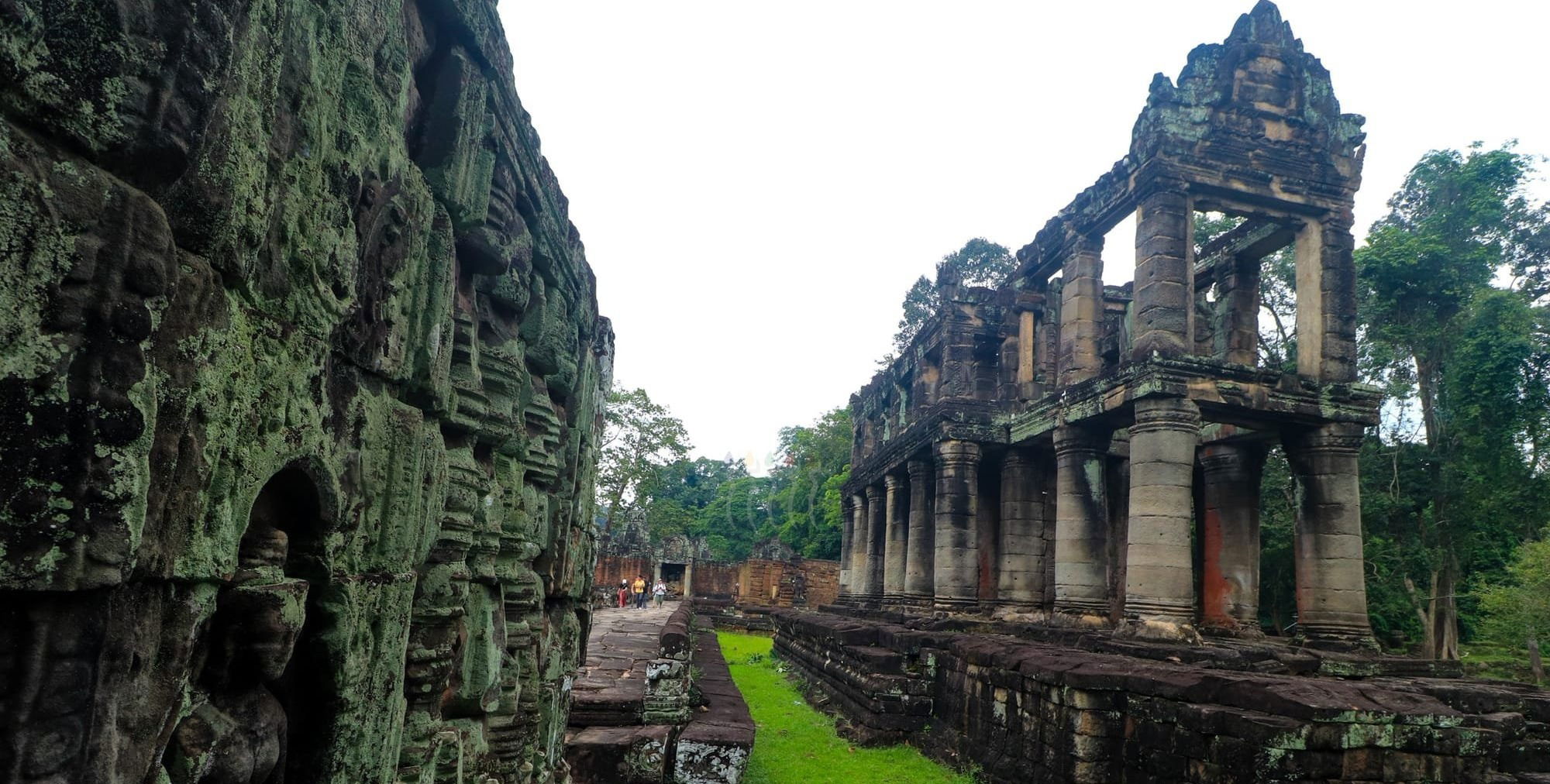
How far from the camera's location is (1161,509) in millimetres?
11000

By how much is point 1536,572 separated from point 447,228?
19.7m

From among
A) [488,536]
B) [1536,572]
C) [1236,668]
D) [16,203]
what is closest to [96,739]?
[16,203]

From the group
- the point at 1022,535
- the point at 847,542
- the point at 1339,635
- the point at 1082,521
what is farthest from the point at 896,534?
the point at 1339,635

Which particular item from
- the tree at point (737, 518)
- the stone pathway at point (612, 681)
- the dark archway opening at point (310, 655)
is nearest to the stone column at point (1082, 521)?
the stone pathway at point (612, 681)

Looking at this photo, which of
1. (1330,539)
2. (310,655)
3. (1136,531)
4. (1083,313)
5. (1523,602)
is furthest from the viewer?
(1523,602)

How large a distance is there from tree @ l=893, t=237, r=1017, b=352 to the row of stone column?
75.2 ft

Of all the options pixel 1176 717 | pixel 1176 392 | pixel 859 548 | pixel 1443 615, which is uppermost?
pixel 1176 392

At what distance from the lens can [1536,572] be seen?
16156mm

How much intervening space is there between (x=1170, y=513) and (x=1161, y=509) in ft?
0.35

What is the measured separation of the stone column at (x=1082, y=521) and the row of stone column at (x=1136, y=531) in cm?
2

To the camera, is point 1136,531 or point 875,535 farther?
point 875,535

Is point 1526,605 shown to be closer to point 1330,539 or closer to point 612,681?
point 1330,539

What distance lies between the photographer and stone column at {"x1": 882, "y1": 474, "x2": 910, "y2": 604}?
2000 cm

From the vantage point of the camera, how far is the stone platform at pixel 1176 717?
5.27m
